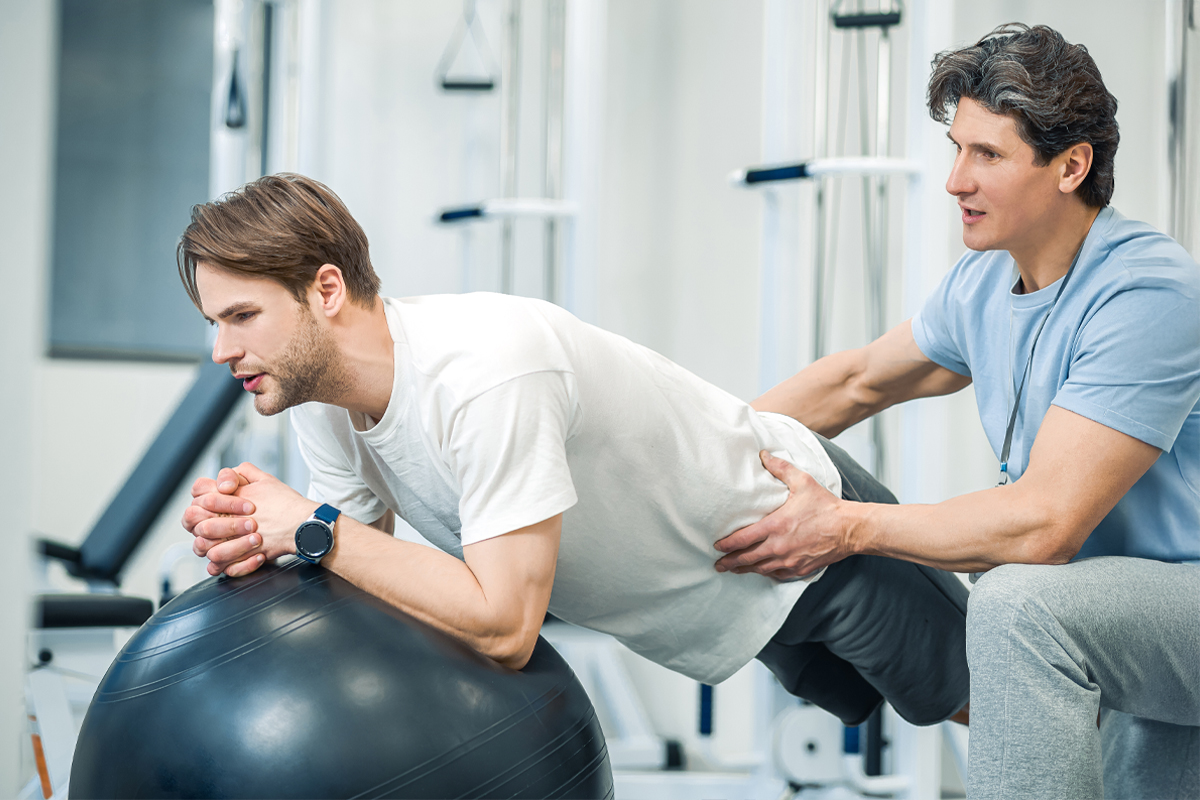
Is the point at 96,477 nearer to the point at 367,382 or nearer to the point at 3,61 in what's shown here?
the point at 367,382

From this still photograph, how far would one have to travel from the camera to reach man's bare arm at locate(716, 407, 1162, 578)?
1229mm

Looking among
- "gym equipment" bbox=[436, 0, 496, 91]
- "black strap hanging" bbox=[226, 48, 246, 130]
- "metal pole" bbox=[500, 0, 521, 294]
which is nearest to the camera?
"black strap hanging" bbox=[226, 48, 246, 130]

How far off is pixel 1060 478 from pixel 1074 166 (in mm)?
422

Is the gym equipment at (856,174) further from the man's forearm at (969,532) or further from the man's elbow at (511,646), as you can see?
the man's elbow at (511,646)

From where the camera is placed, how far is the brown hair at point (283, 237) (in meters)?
1.18

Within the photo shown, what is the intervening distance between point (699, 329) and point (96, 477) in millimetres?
1887

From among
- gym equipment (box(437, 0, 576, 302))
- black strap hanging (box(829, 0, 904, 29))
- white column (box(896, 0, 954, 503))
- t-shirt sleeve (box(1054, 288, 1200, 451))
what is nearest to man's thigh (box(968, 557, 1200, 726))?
t-shirt sleeve (box(1054, 288, 1200, 451))

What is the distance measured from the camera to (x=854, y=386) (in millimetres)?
1726

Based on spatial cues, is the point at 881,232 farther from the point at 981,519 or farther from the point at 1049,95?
the point at 981,519

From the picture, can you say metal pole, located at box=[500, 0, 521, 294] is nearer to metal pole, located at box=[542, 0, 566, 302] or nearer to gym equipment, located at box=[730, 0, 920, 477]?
metal pole, located at box=[542, 0, 566, 302]

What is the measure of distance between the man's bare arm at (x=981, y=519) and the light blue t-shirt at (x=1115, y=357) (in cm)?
4

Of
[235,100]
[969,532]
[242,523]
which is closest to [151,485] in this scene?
[235,100]

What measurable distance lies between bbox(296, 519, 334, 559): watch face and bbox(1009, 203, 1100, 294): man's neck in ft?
3.22

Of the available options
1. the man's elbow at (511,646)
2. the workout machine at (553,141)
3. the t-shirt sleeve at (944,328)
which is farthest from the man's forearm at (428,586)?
the workout machine at (553,141)
